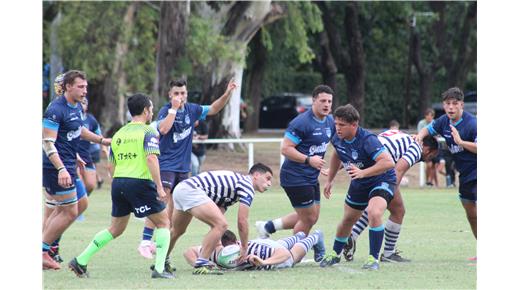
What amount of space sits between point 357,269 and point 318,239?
966 millimetres

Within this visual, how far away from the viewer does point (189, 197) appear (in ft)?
35.7

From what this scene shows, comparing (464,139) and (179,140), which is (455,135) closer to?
(464,139)

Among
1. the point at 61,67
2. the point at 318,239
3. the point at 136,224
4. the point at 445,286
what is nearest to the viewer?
the point at 445,286

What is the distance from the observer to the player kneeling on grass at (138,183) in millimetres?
10430

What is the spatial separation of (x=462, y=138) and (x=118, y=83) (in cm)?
2220

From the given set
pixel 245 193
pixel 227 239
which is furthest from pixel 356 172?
pixel 227 239

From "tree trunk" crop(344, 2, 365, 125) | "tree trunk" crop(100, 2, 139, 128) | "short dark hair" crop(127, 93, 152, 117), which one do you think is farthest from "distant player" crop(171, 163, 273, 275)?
"tree trunk" crop(344, 2, 365, 125)

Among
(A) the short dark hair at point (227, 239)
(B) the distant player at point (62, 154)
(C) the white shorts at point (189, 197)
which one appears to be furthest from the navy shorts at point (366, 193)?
(B) the distant player at point (62, 154)

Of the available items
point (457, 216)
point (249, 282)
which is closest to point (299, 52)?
point (457, 216)

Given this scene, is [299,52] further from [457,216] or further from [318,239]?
[318,239]

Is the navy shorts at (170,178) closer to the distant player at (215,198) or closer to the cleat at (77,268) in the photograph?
the distant player at (215,198)

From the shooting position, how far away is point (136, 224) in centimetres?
1766

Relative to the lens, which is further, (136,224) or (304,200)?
(136,224)
